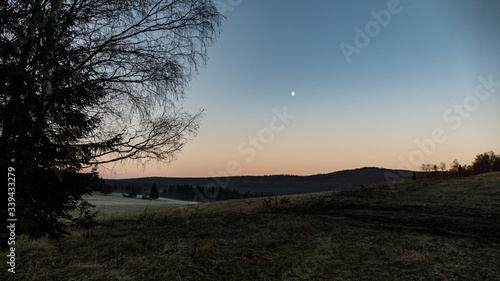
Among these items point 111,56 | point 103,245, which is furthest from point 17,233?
point 111,56

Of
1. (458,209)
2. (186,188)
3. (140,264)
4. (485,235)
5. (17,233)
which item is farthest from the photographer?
(186,188)

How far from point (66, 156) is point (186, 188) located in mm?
127851

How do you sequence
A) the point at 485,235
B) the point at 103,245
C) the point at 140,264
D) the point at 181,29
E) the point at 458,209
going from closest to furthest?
1. the point at 140,264
2. the point at 103,245
3. the point at 181,29
4. the point at 485,235
5. the point at 458,209

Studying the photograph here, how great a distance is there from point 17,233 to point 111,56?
11.3ft

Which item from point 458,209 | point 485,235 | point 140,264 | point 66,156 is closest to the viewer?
point 140,264

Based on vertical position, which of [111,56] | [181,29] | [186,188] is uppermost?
[181,29]

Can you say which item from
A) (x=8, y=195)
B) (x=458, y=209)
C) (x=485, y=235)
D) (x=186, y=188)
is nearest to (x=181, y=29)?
(x=8, y=195)

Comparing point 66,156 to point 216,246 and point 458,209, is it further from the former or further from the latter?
point 458,209

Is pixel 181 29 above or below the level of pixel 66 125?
above

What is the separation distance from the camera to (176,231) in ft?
20.1

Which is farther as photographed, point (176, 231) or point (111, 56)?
point (176, 231)

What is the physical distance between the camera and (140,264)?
3750mm

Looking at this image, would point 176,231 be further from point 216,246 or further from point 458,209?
point 458,209

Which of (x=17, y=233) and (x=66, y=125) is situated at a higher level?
(x=66, y=125)
